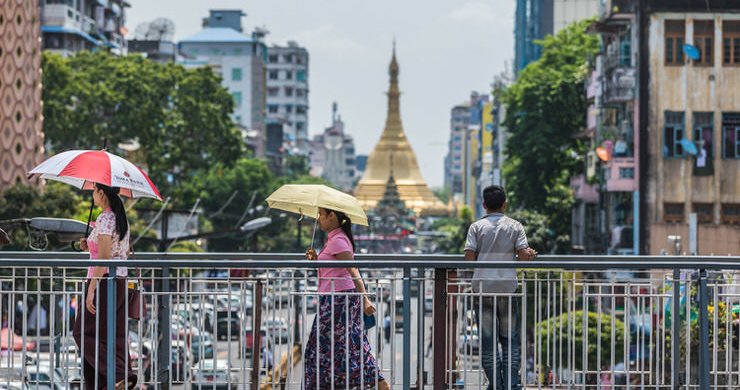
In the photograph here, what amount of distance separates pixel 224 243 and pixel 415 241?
78.6m

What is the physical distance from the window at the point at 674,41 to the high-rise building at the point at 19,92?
18.0 metres

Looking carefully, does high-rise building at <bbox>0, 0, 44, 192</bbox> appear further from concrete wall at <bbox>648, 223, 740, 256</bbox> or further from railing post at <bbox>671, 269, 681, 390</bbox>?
railing post at <bbox>671, 269, 681, 390</bbox>

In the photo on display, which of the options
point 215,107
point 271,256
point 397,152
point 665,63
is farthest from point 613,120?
point 397,152

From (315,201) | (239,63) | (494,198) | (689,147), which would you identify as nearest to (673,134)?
(689,147)

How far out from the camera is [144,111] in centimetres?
7694

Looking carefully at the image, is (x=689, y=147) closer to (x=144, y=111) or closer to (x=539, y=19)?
(x=144, y=111)

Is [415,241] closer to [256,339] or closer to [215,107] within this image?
[215,107]

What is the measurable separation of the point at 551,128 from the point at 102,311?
57139mm

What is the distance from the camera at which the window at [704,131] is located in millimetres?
51281

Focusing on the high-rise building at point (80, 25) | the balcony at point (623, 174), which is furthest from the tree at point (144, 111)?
the balcony at point (623, 174)

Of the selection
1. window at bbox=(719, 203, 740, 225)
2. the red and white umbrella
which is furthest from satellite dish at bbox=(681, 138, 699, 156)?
the red and white umbrella

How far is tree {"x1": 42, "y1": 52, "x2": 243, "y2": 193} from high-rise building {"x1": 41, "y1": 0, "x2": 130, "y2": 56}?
654cm

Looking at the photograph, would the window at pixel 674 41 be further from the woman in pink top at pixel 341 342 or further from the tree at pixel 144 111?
the woman in pink top at pixel 341 342

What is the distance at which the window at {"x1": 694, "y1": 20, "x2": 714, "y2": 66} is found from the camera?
5119cm
